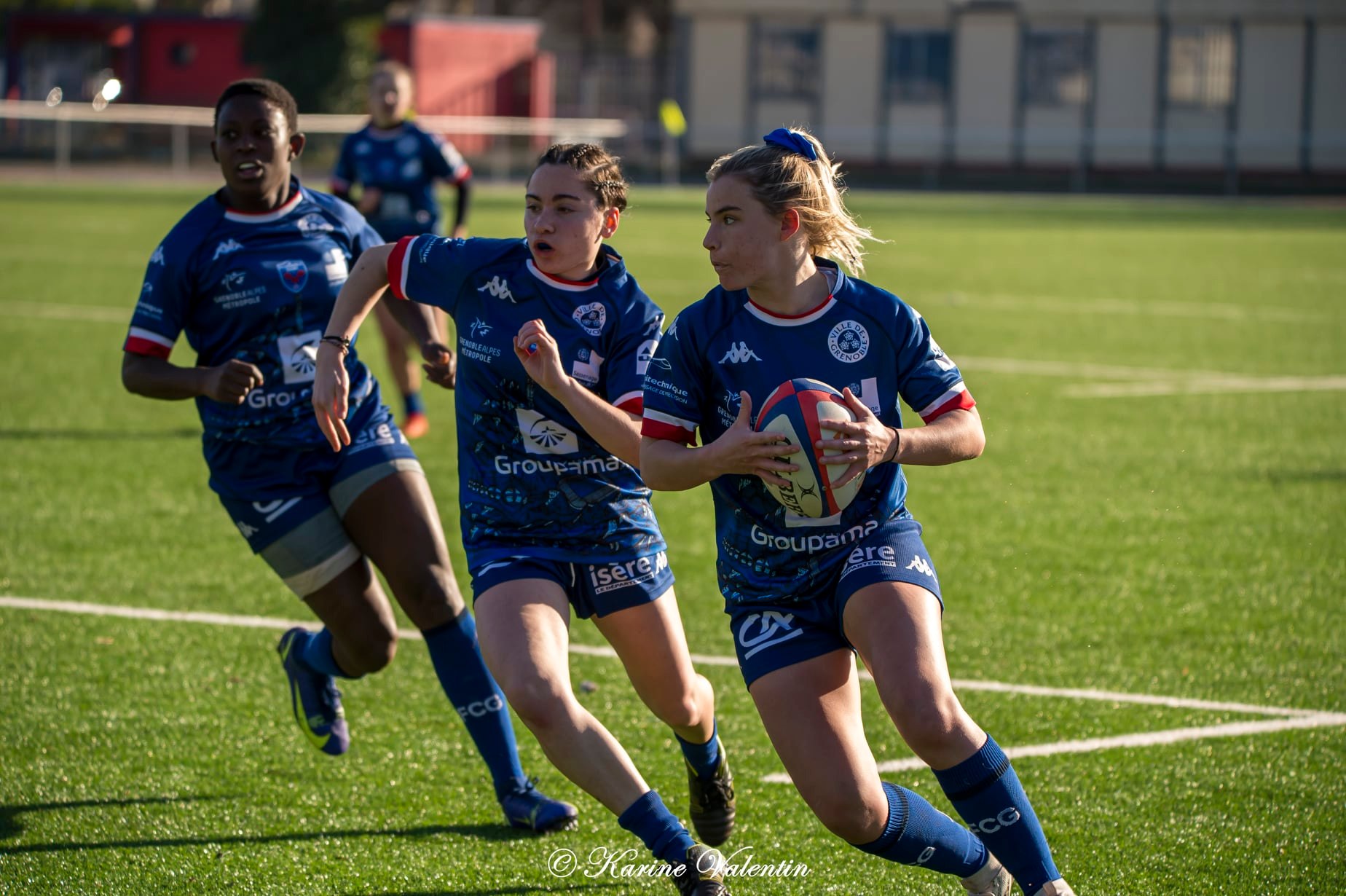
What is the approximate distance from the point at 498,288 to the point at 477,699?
1.33m

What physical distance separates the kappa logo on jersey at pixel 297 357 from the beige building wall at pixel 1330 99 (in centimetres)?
4433

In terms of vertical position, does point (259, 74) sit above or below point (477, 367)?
above

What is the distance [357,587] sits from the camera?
16.7 ft

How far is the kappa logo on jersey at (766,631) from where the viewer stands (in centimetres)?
388

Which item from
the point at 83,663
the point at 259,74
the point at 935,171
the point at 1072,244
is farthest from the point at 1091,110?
Result: the point at 83,663

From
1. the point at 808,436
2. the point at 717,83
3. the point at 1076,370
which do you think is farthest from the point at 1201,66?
the point at 808,436

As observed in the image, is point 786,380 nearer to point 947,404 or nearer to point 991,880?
point 947,404

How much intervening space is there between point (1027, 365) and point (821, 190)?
10.7m

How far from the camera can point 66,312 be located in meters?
17.1

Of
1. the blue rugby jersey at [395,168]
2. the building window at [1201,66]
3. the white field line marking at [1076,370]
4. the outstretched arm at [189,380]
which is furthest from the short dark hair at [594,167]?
the building window at [1201,66]

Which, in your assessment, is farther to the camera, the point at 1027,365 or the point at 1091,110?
the point at 1091,110

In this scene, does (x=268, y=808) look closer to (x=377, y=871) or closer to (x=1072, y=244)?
(x=377, y=871)

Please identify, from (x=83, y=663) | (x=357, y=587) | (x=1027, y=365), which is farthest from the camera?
(x=1027, y=365)

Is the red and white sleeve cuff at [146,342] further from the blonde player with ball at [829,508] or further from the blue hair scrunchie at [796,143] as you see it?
the blue hair scrunchie at [796,143]
